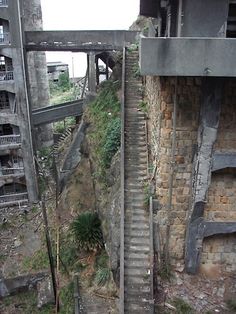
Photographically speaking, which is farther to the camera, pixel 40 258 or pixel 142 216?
pixel 40 258

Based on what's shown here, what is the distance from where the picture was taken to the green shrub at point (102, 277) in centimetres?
1408

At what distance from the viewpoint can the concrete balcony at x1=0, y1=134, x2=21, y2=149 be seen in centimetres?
2483

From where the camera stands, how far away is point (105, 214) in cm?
1591

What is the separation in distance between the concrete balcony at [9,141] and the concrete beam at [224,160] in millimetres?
17340

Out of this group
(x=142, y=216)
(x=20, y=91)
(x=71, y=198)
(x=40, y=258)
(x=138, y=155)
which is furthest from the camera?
(x=20, y=91)

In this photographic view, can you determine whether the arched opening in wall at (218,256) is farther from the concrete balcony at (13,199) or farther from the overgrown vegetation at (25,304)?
the concrete balcony at (13,199)

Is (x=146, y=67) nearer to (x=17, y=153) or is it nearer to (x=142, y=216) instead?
(x=142, y=216)

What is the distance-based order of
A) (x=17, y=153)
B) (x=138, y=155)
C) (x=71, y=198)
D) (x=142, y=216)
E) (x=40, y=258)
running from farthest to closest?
(x=17, y=153) < (x=71, y=198) < (x=40, y=258) < (x=138, y=155) < (x=142, y=216)

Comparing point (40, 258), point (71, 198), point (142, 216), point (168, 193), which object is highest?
point (168, 193)

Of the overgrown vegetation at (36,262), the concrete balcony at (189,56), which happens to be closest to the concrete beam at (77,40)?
the overgrown vegetation at (36,262)

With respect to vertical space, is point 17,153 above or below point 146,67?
below

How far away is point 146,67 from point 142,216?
5927mm

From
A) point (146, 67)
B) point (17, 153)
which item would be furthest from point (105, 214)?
point (17, 153)

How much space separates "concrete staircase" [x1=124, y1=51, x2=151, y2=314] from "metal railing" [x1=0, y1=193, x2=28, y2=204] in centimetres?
1237
